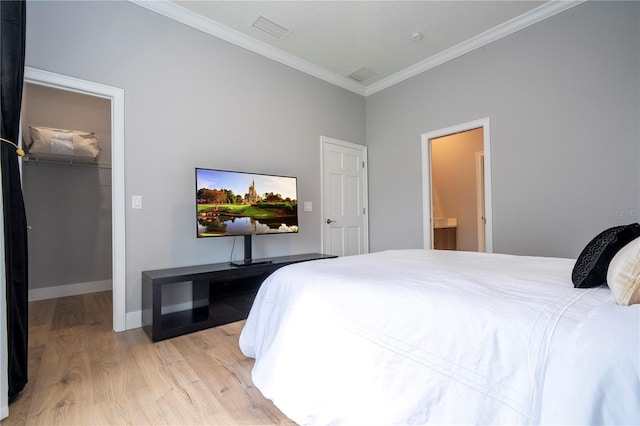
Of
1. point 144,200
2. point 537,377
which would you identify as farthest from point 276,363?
point 144,200

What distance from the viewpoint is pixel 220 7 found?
2818 millimetres

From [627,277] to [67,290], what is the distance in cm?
497

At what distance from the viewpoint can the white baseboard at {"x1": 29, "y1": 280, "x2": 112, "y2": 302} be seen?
3.44 m

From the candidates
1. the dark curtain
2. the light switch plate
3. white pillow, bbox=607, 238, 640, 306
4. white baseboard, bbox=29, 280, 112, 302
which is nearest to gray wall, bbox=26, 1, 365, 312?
the light switch plate

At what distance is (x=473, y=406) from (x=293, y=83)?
12.4 ft

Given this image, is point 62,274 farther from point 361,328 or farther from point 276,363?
point 361,328

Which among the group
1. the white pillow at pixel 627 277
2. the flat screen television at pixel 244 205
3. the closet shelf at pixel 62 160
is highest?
the closet shelf at pixel 62 160

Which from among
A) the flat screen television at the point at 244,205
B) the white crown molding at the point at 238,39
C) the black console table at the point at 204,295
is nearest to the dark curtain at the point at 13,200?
the black console table at the point at 204,295

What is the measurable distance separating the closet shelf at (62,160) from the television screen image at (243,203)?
2.16 m

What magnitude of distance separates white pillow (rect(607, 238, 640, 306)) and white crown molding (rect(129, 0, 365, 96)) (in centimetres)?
361

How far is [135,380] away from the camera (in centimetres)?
171

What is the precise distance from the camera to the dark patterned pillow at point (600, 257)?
1.05 meters

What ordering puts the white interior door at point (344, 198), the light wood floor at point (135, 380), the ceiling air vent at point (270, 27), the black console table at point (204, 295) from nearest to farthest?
the light wood floor at point (135, 380) < the black console table at point (204, 295) < the ceiling air vent at point (270, 27) < the white interior door at point (344, 198)

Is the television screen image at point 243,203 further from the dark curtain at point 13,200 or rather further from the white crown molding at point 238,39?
the white crown molding at point 238,39
